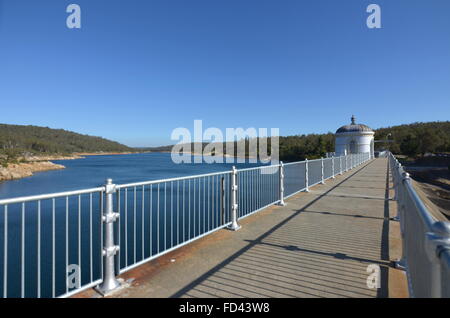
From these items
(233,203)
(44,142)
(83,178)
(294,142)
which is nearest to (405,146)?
(294,142)

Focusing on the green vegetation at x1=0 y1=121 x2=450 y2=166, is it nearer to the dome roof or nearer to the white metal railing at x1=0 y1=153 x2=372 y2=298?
the dome roof

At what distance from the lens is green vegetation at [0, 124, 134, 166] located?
291ft

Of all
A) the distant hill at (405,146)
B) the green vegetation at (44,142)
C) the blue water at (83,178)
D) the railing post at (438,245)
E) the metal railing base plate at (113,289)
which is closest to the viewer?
the railing post at (438,245)

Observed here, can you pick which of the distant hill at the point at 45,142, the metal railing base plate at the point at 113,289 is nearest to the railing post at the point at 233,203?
the metal railing base plate at the point at 113,289

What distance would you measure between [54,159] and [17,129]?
125ft

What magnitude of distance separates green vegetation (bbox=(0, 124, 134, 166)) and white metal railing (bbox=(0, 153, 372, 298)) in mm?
A: 74076

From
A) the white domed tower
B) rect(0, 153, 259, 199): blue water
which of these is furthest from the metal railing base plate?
the white domed tower

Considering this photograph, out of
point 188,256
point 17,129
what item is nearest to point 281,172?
point 188,256

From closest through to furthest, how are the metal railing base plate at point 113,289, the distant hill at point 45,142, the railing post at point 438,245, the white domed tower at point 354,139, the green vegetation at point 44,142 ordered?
1. the railing post at point 438,245
2. the metal railing base plate at point 113,289
3. the white domed tower at point 354,139
4. the green vegetation at point 44,142
5. the distant hill at point 45,142

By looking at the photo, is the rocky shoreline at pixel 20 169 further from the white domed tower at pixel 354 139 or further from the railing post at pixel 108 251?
the railing post at pixel 108 251

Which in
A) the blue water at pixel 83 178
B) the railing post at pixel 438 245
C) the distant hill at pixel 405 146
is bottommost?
the blue water at pixel 83 178

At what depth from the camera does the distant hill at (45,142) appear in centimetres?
9100
